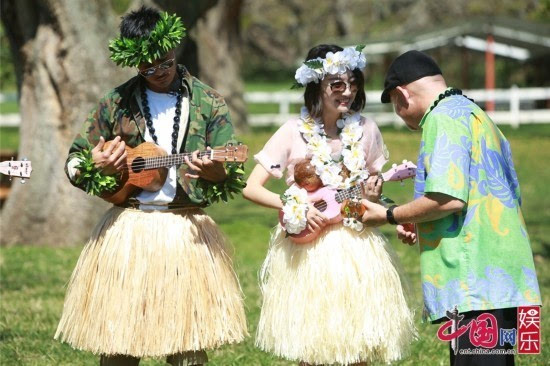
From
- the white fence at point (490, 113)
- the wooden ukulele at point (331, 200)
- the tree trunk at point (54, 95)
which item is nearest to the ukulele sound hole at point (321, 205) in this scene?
the wooden ukulele at point (331, 200)

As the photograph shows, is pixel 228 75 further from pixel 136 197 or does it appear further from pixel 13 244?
pixel 136 197

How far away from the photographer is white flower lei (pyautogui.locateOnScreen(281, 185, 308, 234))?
525cm

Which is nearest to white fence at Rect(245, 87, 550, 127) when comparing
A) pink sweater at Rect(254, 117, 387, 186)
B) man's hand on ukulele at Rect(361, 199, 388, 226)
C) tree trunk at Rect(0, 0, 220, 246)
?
tree trunk at Rect(0, 0, 220, 246)

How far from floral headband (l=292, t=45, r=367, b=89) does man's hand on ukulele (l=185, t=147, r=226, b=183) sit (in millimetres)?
658

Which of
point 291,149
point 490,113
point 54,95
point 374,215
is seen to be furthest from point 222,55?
point 374,215

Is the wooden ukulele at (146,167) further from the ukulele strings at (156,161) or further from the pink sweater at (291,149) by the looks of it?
the pink sweater at (291,149)

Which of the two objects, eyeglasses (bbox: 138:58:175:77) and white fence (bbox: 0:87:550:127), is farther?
white fence (bbox: 0:87:550:127)

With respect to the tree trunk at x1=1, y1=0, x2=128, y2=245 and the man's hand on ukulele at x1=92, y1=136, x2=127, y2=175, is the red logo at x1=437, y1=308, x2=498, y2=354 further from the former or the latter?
the tree trunk at x1=1, y1=0, x2=128, y2=245

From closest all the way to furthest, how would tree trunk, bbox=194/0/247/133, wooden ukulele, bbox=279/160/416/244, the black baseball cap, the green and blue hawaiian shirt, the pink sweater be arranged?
the green and blue hawaiian shirt → the black baseball cap → wooden ukulele, bbox=279/160/416/244 → the pink sweater → tree trunk, bbox=194/0/247/133

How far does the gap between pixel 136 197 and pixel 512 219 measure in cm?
194

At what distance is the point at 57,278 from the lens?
9.77 m

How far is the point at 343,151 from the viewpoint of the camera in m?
5.40

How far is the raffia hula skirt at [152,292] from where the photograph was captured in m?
5.16

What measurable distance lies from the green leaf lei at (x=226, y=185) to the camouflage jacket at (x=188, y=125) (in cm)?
9
